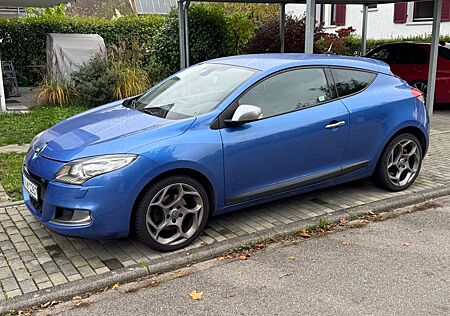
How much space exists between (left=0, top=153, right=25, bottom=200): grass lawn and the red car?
905 cm

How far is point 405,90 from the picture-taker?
18.2 ft

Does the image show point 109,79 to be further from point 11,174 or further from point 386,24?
point 386,24

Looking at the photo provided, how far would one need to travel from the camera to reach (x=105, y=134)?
13.5 feet

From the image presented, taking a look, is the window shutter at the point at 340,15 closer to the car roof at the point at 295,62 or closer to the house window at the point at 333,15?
the house window at the point at 333,15

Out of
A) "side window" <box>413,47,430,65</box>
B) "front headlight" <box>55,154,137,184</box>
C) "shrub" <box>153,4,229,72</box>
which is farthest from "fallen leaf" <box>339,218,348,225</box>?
"shrub" <box>153,4,229,72</box>

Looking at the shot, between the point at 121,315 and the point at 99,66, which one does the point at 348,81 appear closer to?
the point at 121,315

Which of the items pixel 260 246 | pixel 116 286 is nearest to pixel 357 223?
pixel 260 246

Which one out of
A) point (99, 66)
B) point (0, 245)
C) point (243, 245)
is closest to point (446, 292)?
point (243, 245)

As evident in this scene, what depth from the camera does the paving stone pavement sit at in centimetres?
379

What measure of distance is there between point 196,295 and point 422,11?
19.4 metres

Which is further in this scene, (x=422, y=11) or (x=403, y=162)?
(x=422, y=11)

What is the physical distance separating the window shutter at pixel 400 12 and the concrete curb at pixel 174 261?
16.5 metres

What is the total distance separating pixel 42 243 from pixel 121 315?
4.63 feet

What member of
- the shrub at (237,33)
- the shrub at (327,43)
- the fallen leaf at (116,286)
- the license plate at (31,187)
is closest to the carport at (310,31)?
the shrub at (327,43)
